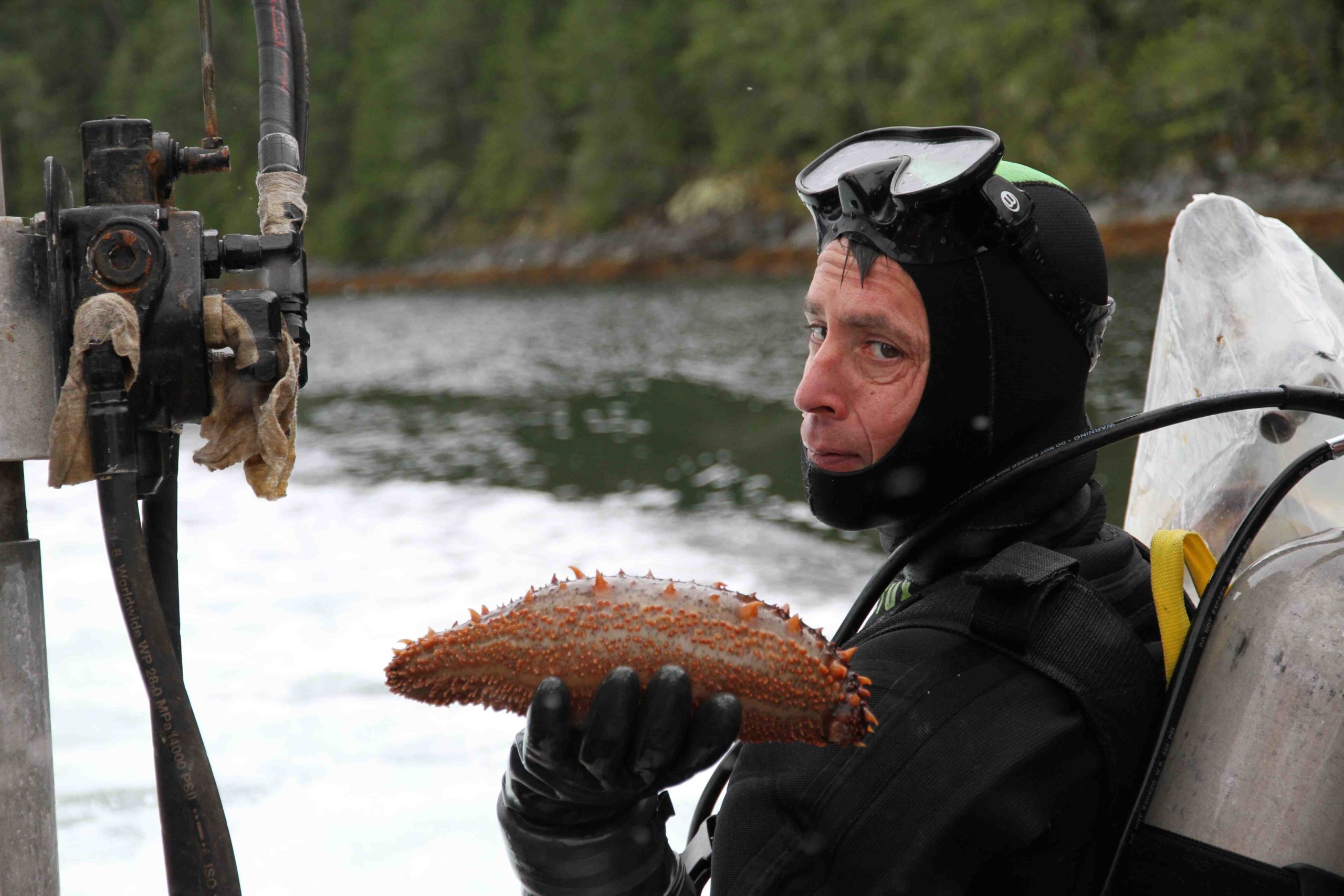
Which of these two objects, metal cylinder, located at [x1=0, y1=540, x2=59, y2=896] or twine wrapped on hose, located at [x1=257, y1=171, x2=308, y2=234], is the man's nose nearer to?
twine wrapped on hose, located at [x1=257, y1=171, x2=308, y2=234]

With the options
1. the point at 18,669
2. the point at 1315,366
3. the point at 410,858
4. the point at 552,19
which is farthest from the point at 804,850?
the point at 552,19

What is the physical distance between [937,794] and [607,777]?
1.53ft

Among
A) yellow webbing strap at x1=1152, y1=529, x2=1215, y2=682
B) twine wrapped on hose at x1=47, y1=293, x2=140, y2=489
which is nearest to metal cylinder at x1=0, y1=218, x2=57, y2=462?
twine wrapped on hose at x1=47, y1=293, x2=140, y2=489

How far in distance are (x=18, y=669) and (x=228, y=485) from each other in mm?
10883

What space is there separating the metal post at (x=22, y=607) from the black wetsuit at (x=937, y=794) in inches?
51.8

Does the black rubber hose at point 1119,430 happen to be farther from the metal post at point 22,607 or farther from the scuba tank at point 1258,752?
the metal post at point 22,607

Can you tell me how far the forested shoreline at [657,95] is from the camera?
4569cm

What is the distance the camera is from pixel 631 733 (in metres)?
1.61

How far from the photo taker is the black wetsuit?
5.40ft

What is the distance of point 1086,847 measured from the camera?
1.79m

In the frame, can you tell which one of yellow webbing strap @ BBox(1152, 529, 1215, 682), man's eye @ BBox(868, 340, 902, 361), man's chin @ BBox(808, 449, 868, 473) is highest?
man's eye @ BBox(868, 340, 902, 361)

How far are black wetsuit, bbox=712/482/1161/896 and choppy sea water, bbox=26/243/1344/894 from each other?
3.31m

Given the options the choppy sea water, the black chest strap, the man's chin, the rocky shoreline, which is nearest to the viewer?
the black chest strap

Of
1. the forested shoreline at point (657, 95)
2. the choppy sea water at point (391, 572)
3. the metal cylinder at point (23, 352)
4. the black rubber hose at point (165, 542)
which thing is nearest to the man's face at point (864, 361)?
the black rubber hose at point (165, 542)
